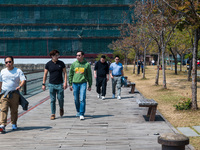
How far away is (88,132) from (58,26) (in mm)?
88449

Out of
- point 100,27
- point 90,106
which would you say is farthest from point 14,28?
point 90,106

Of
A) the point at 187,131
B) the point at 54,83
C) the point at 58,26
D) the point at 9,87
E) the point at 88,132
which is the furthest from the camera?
the point at 58,26

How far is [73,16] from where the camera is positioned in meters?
94.6

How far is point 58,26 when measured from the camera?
94375 millimetres

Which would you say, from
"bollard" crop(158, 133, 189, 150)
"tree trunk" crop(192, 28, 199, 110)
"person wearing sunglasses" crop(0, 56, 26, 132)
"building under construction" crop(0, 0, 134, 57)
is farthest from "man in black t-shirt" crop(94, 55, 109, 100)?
"building under construction" crop(0, 0, 134, 57)

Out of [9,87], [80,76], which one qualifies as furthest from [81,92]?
[9,87]

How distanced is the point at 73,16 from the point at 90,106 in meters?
83.8

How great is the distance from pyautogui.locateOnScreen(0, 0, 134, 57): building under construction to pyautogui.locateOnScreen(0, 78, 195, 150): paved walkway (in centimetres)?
8169

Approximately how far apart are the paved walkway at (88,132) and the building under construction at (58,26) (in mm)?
81694

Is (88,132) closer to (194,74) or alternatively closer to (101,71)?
(194,74)

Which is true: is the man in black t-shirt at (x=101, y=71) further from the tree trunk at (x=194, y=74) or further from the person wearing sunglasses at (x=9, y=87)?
the person wearing sunglasses at (x=9, y=87)

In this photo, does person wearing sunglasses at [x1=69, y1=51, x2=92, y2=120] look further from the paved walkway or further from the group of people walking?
the paved walkway

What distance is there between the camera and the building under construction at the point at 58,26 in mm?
91938

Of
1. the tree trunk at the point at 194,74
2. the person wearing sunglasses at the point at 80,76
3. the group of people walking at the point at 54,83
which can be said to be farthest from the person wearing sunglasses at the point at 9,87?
the tree trunk at the point at 194,74
